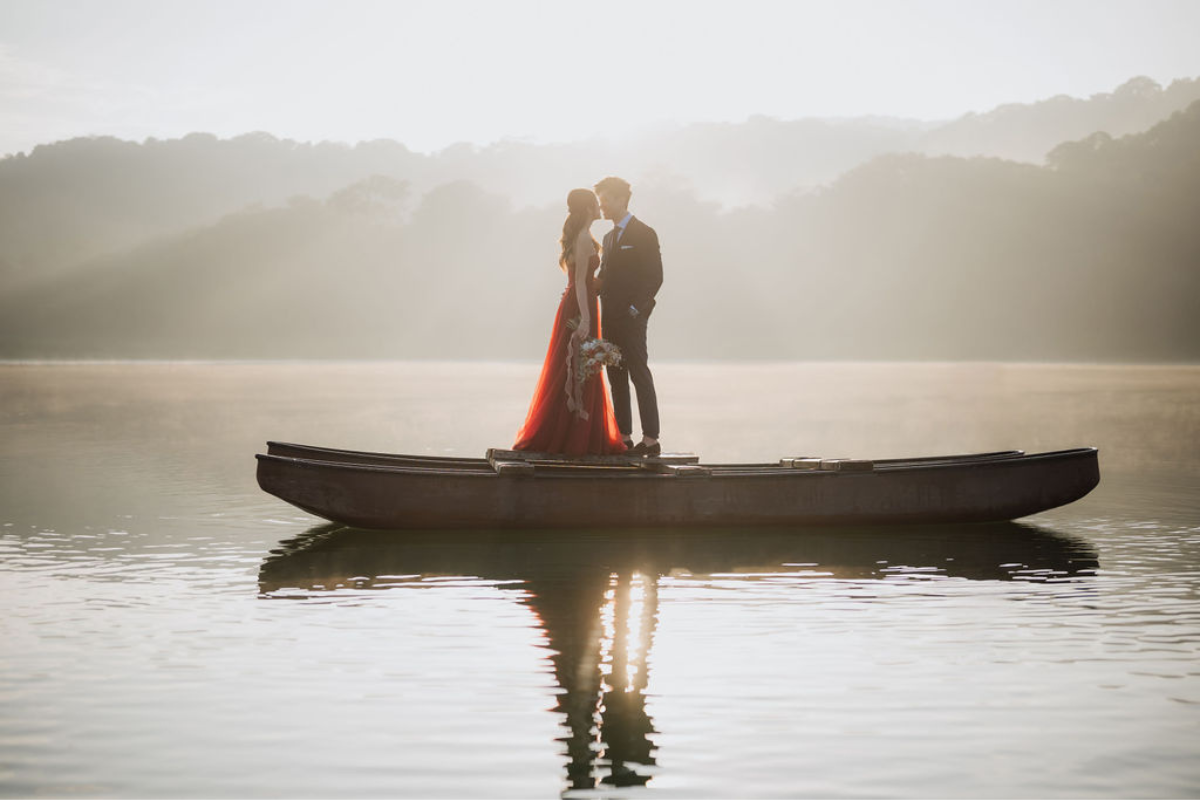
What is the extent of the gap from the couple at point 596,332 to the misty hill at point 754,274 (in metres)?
99.5

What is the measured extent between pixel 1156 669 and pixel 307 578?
5.73 m

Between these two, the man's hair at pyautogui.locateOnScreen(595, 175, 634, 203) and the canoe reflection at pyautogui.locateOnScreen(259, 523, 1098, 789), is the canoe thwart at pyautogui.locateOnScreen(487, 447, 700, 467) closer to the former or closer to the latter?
the canoe reflection at pyautogui.locateOnScreen(259, 523, 1098, 789)

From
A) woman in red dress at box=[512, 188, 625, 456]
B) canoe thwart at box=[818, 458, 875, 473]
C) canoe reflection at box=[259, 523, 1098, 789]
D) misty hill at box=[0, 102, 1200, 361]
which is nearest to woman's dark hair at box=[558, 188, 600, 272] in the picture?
woman in red dress at box=[512, 188, 625, 456]

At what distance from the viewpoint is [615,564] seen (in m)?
10.3

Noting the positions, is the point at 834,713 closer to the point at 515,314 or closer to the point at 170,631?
the point at 170,631

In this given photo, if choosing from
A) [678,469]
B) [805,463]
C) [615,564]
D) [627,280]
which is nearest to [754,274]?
[805,463]

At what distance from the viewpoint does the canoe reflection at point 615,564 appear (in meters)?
6.93

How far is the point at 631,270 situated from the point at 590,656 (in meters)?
5.27

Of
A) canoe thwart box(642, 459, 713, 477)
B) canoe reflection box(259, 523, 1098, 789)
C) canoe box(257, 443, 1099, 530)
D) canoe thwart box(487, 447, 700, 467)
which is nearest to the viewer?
canoe reflection box(259, 523, 1098, 789)

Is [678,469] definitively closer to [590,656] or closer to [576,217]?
[576,217]

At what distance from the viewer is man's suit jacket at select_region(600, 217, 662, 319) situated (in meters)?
11.7

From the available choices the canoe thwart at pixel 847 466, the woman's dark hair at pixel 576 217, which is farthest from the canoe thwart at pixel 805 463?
the woman's dark hair at pixel 576 217

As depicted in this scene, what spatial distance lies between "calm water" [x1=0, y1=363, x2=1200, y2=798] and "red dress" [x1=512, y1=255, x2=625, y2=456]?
2.71ft

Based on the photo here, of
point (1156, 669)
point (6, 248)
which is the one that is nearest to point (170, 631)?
point (1156, 669)
